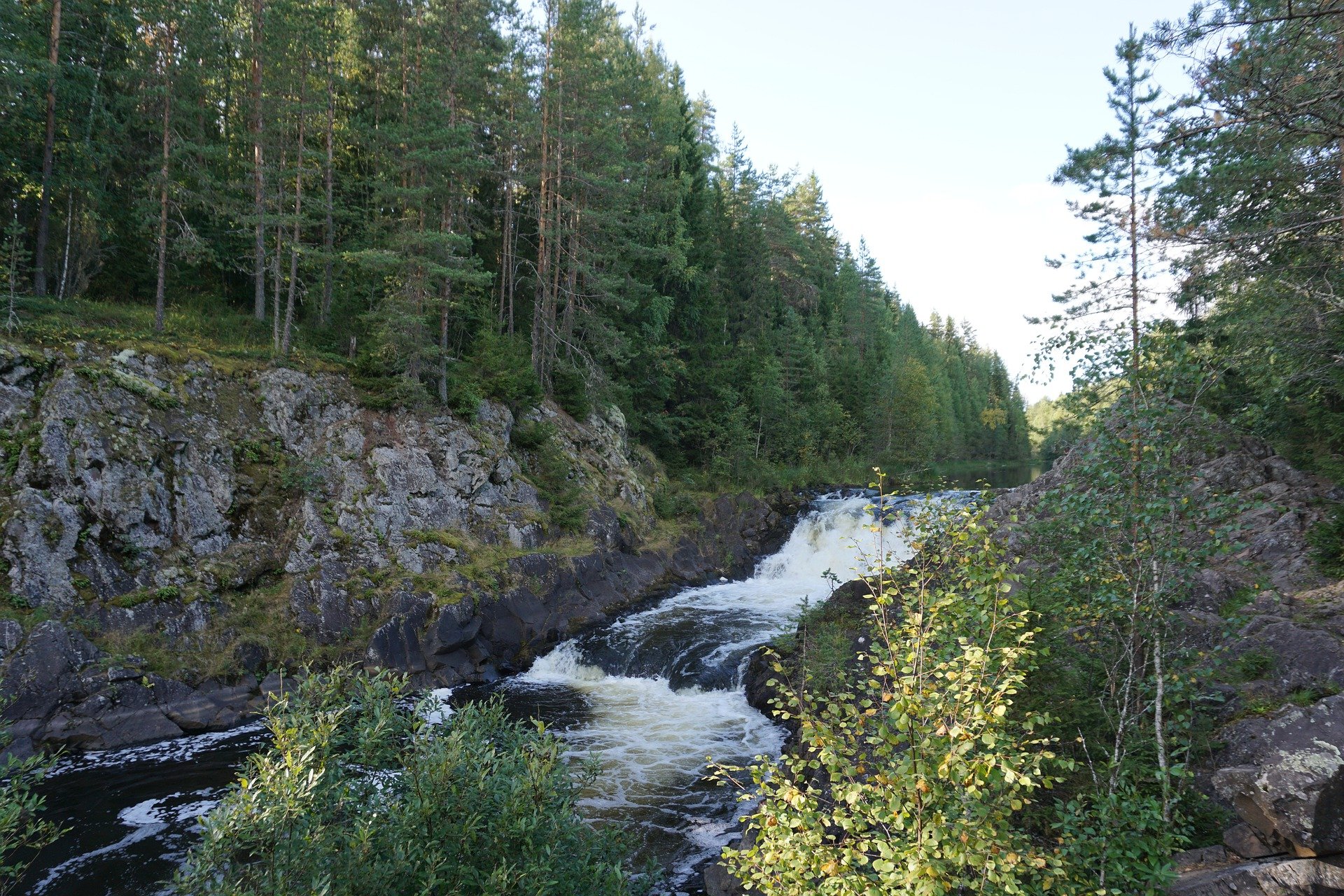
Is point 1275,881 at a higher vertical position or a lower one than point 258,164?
lower

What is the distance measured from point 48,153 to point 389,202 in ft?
29.8

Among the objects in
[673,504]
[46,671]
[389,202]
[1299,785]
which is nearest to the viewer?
[1299,785]

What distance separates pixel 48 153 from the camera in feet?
59.9

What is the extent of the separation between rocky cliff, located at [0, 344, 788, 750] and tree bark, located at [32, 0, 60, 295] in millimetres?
5045

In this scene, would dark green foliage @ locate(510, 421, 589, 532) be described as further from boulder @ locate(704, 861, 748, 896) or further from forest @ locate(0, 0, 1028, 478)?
boulder @ locate(704, 861, 748, 896)

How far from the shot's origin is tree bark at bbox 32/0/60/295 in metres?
17.9

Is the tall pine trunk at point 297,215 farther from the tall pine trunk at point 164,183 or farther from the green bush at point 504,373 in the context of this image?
the green bush at point 504,373

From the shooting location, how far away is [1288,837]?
4.85m

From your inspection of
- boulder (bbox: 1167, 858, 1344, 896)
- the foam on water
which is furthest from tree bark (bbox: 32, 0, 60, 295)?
boulder (bbox: 1167, 858, 1344, 896)

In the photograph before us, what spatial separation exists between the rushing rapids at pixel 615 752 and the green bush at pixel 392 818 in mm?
1356

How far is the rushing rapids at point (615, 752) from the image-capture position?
30.1ft

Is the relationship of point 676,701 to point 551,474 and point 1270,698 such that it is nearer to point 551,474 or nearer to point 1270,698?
point 551,474

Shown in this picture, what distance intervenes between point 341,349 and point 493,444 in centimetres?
584

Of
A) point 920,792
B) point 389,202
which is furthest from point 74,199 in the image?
point 920,792
